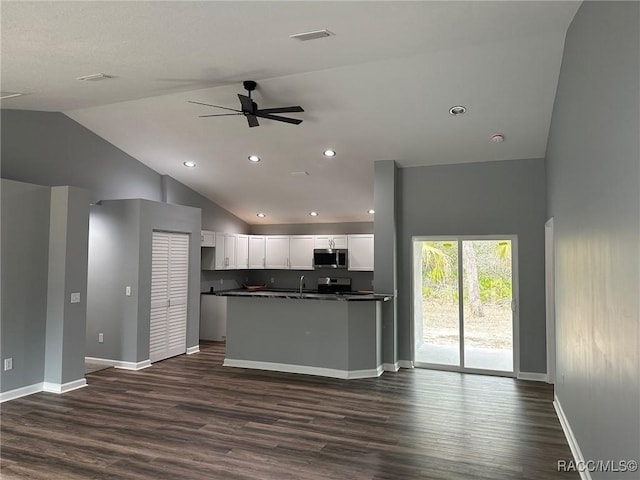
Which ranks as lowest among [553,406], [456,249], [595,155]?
[553,406]

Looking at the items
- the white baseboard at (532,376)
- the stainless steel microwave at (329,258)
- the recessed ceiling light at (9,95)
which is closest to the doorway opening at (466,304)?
the white baseboard at (532,376)

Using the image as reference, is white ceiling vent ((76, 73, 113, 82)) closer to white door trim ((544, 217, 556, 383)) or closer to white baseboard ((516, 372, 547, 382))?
white door trim ((544, 217, 556, 383))

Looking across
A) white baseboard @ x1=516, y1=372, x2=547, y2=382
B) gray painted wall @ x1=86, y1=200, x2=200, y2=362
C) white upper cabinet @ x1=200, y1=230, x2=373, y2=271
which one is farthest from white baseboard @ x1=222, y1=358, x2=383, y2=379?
white upper cabinet @ x1=200, y1=230, x2=373, y2=271

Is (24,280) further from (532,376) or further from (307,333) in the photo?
(532,376)

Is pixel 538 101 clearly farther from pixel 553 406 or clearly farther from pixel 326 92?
pixel 553 406

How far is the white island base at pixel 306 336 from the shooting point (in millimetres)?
5848

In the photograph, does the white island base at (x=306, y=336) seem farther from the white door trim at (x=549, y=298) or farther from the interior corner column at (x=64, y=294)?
the white door trim at (x=549, y=298)

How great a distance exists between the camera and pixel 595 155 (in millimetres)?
2814

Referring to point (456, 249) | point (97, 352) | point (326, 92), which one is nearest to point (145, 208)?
point (97, 352)

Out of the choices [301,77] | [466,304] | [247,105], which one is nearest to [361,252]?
[466,304]

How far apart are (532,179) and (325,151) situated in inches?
111

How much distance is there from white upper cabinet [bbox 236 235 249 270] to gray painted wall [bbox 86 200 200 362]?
108 inches

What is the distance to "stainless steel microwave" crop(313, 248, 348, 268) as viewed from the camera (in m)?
8.95

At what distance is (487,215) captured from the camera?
243 inches
